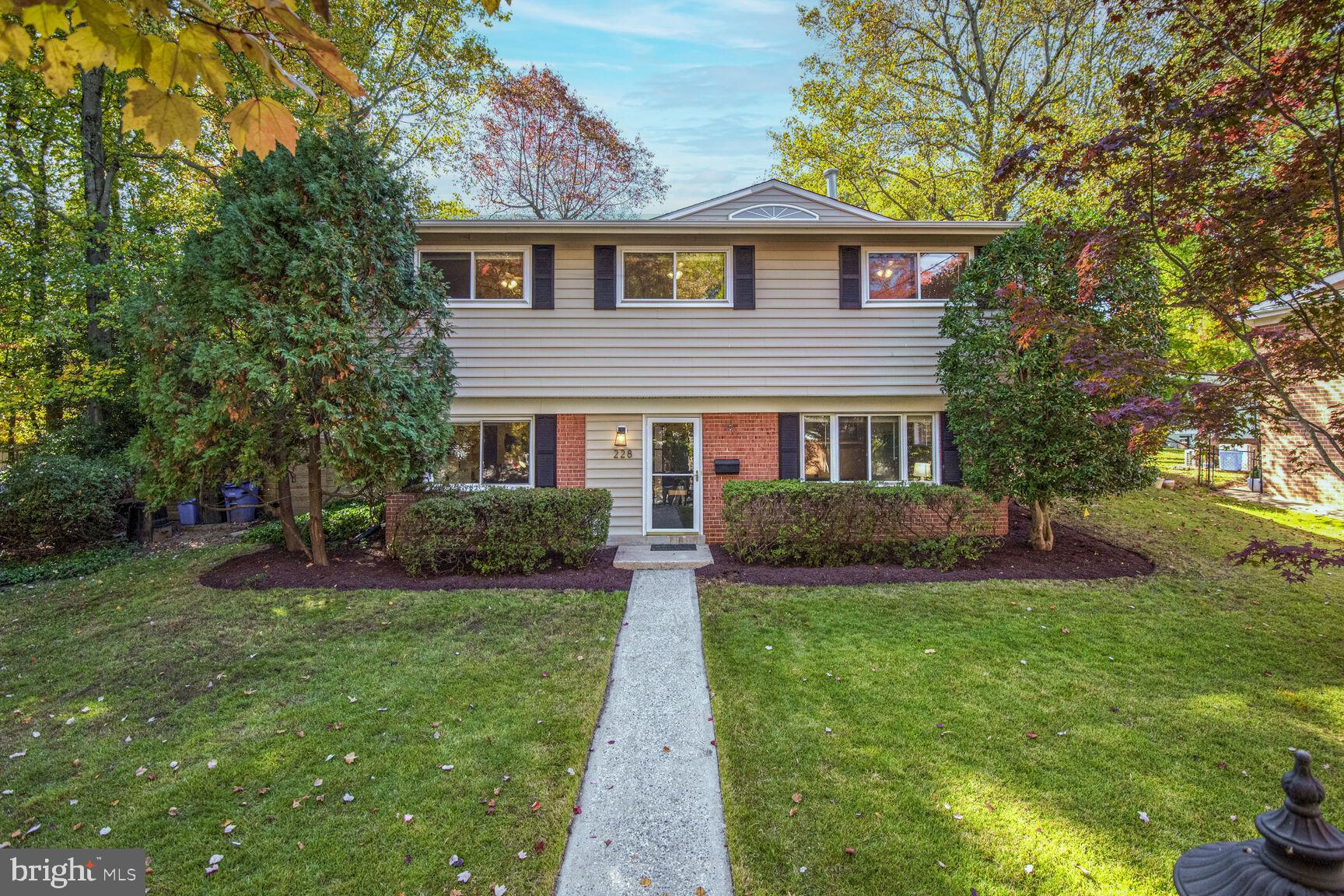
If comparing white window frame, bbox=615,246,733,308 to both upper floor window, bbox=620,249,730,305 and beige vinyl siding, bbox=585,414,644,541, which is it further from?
beige vinyl siding, bbox=585,414,644,541

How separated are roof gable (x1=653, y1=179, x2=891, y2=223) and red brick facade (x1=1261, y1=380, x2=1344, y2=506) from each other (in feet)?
28.0

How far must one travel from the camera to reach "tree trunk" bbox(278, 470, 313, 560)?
24.3 ft

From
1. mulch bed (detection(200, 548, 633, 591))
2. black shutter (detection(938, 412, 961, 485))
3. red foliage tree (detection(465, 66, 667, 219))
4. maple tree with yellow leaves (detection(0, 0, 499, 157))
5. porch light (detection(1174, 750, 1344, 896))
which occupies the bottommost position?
mulch bed (detection(200, 548, 633, 591))

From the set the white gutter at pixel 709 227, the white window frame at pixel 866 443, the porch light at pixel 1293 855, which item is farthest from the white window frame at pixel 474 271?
the porch light at pixel 1293 855

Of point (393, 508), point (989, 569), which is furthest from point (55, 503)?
point (989, 569)

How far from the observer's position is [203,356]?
20.1ft

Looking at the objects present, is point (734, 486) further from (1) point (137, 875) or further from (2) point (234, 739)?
(1) point (137, 875)

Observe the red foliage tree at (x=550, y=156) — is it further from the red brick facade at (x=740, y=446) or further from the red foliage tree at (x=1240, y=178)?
the red foliage tree at (x=1240, y=178)

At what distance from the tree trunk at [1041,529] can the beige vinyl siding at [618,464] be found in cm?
571

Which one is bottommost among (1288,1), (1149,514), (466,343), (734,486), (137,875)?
(137,875)

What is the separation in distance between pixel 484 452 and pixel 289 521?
276 cm

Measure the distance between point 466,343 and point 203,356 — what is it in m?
3.21

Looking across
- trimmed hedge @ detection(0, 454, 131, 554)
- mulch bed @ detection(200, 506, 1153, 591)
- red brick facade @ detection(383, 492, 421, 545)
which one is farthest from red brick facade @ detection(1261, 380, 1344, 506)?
trimmed hedge @ detection(0, 454, 131, 554)

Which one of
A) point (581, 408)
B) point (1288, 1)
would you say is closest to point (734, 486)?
point (581, 408)
